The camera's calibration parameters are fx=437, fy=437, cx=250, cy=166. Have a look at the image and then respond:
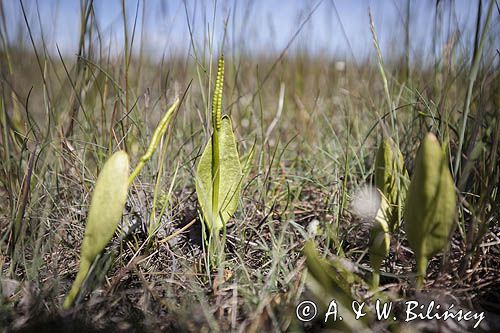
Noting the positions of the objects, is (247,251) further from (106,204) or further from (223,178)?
(106,204)

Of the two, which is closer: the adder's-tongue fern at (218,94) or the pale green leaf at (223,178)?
the adder's-tongue fern at (218,94)

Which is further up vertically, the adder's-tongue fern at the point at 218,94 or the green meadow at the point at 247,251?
the adder's-tongue fern at the point at 218,94

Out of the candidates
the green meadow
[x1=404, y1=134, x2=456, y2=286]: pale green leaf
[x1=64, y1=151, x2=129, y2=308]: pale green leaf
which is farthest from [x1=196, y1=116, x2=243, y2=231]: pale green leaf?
[x1=404, y1=134, x2=456, y2=286]: pale green leaf

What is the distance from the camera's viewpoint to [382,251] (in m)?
0.82

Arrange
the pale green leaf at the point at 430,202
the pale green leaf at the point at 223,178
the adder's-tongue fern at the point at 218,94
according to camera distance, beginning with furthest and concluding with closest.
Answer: the pale green leaf at the point at 223,178 < the adder's-tongue fern at the point at 218,94 < the pale green leaf at the point at 430,202

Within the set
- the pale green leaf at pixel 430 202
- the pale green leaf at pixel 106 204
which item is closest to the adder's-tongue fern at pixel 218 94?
the pale green leaf at pixel 106 204

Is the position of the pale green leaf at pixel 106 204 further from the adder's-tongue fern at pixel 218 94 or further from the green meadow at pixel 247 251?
the adder's-tongue fern at pixel 218 94

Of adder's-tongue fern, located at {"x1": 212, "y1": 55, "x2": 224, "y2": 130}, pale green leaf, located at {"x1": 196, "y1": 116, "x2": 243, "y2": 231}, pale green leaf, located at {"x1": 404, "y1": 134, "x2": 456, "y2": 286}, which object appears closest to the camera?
pale green leaf, located at {"x1": 404, "y1": 134, "x2": 456, "y2": 286}

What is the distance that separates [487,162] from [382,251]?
0.44m

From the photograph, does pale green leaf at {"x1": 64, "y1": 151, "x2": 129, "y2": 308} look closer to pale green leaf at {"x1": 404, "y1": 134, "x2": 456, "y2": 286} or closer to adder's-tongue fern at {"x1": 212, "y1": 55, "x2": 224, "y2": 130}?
adder's-tongue fern at {"x1": 212, "y1": 55, "x2": 224, "y2": 130}

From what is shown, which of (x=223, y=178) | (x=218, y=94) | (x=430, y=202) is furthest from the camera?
(x=223, y=178)

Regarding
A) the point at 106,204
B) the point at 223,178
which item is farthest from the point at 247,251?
the point at 106,204

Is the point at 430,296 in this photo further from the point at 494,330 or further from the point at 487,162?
the point at 487,162

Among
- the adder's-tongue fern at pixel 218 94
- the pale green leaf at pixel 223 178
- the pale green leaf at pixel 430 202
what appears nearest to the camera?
the pale green leaf at pixel 430 202
